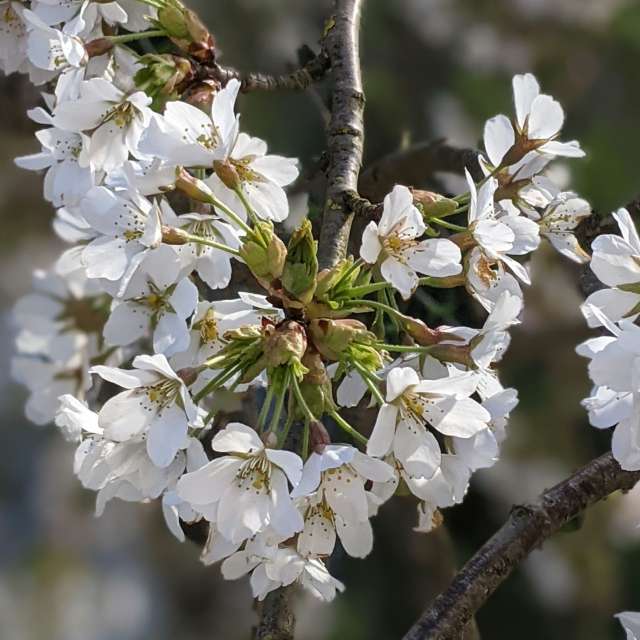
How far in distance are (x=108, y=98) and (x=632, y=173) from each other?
2.04 meters

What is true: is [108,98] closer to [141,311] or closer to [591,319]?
[141,311]

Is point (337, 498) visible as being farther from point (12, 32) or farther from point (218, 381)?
point (12, 32)

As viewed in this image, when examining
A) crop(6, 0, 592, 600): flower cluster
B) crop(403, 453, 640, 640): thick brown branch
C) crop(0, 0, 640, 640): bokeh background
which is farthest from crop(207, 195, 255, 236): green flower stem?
crop(0, 0, 640, 640): bokeh background

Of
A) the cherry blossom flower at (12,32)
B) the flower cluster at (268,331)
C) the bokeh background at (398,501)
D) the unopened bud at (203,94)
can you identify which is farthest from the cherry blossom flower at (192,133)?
the bokeh background at (398,501)

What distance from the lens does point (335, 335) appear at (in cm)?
69

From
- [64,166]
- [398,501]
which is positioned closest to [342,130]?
[64,166]

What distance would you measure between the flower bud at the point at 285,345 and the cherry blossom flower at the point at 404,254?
7 centimetres

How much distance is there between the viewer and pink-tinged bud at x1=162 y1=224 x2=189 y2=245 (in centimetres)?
72

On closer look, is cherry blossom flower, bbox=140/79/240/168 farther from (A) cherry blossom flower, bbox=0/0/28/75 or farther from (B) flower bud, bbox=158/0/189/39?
(A) cherry blossom flower, bbox=0/0/28/75

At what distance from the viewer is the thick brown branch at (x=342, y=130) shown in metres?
0.80

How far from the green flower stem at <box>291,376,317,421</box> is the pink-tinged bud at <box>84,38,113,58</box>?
0.33 m

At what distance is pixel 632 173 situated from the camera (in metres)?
2.63

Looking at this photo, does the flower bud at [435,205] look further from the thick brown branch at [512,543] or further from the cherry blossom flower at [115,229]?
the thick brown branch at [512,543]

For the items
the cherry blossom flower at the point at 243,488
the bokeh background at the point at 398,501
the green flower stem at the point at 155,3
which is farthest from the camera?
the bokeh background at the point at 398,501
